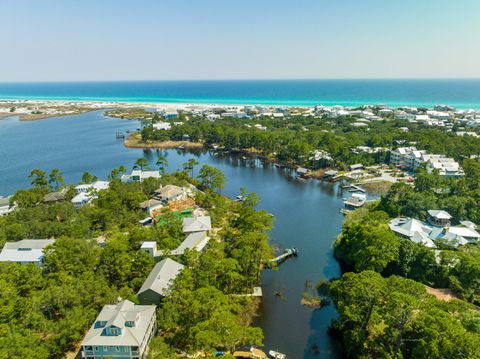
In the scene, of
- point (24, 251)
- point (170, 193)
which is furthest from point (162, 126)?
point (24, 251)

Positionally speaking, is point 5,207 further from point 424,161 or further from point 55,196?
point 424,161

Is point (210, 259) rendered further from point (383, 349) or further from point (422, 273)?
point (422, 273)

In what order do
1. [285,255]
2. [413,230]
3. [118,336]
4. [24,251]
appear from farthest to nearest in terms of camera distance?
[285,255]
[413,230]
[24,251]
[118,336]

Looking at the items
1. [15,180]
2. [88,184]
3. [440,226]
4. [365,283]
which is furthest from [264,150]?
[365,283]

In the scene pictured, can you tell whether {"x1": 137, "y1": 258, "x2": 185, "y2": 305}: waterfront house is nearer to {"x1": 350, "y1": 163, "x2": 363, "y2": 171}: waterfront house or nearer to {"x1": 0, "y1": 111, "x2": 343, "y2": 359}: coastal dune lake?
{"x1": 0, "y1": 111, "x2": 343, "y2": 359}: coastal dune lake

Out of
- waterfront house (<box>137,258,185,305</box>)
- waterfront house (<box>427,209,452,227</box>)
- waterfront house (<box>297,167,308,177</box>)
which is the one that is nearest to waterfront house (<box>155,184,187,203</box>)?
waterfront house (<box>137,258,185,305</box>)

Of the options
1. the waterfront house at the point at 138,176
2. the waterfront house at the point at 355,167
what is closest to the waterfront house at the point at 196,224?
the waterfront house at the point at 138,176
